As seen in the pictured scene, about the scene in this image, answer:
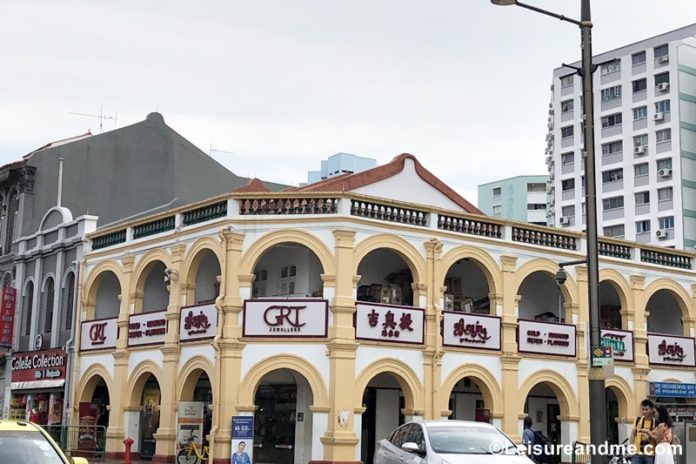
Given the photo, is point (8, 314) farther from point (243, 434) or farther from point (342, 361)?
point (342, 361)

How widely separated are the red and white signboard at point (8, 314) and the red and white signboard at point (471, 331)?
17506 millimetres

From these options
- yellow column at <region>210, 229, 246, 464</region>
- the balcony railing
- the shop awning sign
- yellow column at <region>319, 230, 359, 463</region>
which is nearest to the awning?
the balcony railing

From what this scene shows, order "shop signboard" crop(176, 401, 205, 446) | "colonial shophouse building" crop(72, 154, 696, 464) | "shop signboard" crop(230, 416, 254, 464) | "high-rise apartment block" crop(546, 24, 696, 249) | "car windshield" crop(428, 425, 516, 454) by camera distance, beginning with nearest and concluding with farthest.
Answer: "car windshield" crop(428, 425, 516, 454) < "shop signboard" crop(230, 416, 254, 464) < "colonial shophouse building" crop(72, 154, 696, 464) < "shop signboard" crop(176, 401, 205, 446) < "high-rise apartment block" crop(546, 24, 696, 249)

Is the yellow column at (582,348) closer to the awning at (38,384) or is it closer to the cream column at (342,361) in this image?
the cream column at (342,361)

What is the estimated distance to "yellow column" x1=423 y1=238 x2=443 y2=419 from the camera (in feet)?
86.3

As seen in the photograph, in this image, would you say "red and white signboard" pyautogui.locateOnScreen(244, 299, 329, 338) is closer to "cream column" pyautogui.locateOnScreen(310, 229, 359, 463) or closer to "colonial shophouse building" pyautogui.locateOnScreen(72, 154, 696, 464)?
"colonial shophouse building" pyautogui.locateOnScreen(72, 154, 696, 464)

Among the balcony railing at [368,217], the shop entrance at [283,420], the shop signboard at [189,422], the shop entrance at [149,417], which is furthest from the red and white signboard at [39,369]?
the shop entrance at [283,420]

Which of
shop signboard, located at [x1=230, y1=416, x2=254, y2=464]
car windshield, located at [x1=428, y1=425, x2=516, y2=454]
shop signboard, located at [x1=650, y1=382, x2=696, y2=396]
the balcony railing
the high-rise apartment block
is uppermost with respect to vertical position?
the high-rise apartment block

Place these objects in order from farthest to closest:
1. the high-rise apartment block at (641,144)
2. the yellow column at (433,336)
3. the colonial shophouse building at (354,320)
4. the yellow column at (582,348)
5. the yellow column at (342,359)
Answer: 1. the high-rise apartment block at (641,144)
2. the yellow column at (582,348)
3. the yellow column at (433,336)
4. the colonial shophouse building at (354,320)
5. the yellow column at (342,359)

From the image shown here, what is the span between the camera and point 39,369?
3331 cm

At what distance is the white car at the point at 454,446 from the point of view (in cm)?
1436

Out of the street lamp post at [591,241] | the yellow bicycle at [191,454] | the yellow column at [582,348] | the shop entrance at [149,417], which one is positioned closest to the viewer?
the street lamp post at [591,241]

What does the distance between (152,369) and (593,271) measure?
674 inches

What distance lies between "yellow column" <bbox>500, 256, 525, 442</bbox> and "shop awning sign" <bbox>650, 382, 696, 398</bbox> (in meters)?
5.79
